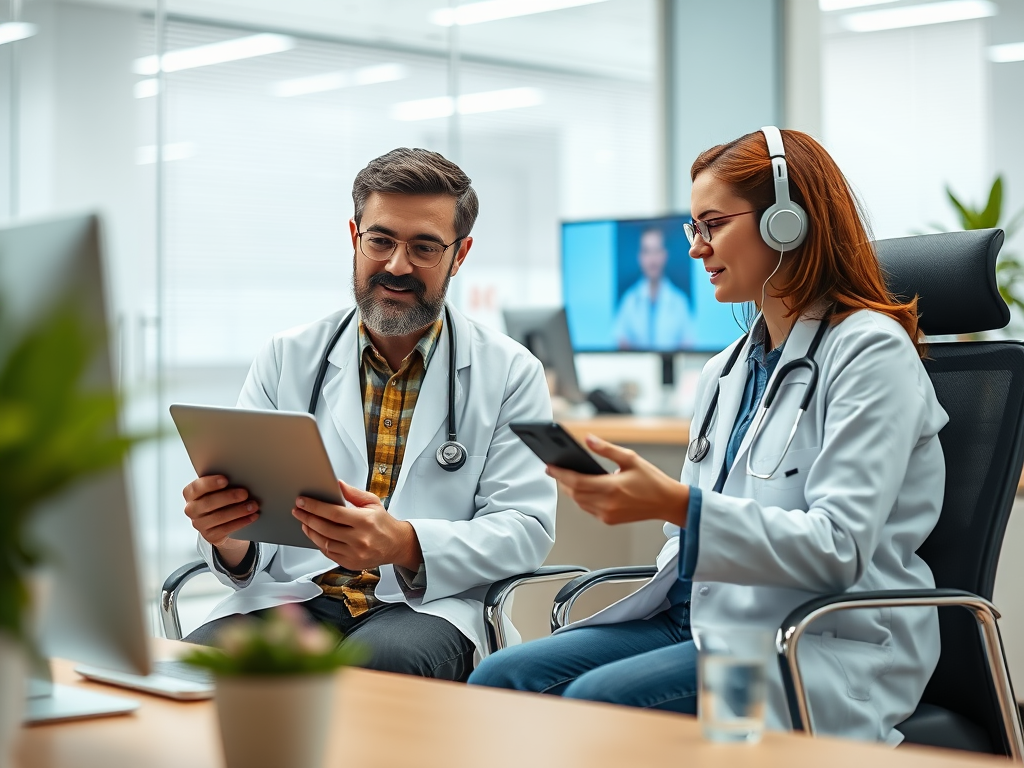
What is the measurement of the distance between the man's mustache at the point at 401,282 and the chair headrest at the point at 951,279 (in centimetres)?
77

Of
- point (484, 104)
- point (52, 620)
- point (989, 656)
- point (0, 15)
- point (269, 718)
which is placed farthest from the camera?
point (484, 104)

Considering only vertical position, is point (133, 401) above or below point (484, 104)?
below

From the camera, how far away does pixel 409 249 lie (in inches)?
81.7

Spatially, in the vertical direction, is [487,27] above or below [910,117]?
above

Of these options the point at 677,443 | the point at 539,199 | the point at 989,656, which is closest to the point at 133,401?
the point at 989,656

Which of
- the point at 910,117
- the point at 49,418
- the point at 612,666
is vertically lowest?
the point at 612,666

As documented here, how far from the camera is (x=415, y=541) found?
5.94 feet

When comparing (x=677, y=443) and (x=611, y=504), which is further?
(x=677, y=443)

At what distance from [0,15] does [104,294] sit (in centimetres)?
381

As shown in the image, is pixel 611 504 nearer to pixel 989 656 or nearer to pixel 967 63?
pixel 989 656

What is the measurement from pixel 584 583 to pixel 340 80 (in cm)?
386

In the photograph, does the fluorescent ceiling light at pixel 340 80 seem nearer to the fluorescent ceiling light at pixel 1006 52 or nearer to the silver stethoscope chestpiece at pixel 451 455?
the fluorescent ceiling light at pixel 1006 52

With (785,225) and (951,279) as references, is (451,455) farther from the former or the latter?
(951,279)

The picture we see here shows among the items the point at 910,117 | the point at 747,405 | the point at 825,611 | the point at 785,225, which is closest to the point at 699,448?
the point at 747,405
